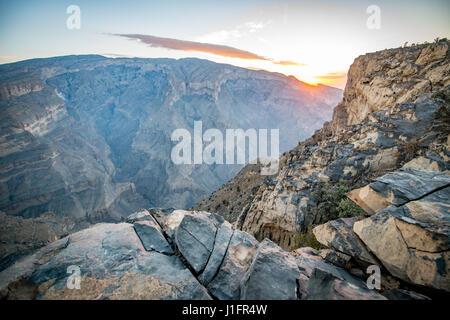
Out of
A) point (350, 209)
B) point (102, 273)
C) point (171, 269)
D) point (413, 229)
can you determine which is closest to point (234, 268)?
point (171, 269)

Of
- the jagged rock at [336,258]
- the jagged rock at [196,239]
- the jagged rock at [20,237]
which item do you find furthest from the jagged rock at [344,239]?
the jagged rock at [20,237]

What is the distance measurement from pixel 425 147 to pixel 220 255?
1137cm

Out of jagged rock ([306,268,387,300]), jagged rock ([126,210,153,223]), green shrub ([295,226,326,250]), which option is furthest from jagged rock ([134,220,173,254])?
green shrub ([295,226,326,250])

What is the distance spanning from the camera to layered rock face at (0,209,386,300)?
4.12 metres

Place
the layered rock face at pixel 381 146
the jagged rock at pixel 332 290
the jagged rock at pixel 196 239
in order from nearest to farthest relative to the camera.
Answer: the jagged rock at pixel 332 290 < the jagged rock at pixel 196 239 < the layered rock face at pixel 381 146

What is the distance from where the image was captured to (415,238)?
424 cm

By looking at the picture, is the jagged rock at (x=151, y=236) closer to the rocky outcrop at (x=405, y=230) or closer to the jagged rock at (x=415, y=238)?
the rocky outcrop at (x=405, y=230)

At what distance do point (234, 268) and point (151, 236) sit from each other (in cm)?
275

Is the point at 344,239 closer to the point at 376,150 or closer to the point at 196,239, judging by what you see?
the point at 196,239

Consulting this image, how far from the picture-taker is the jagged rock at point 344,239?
511cm

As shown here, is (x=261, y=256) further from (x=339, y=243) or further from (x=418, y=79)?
(x=418, y=79)

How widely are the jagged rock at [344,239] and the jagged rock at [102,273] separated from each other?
391 centimetres

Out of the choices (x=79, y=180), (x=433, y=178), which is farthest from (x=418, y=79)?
(x=79, y=180)

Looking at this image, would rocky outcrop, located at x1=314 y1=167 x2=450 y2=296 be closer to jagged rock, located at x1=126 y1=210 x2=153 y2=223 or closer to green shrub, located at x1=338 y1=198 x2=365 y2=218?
green shrub, located at x1=338 y1=198 x2=365 y2=218
